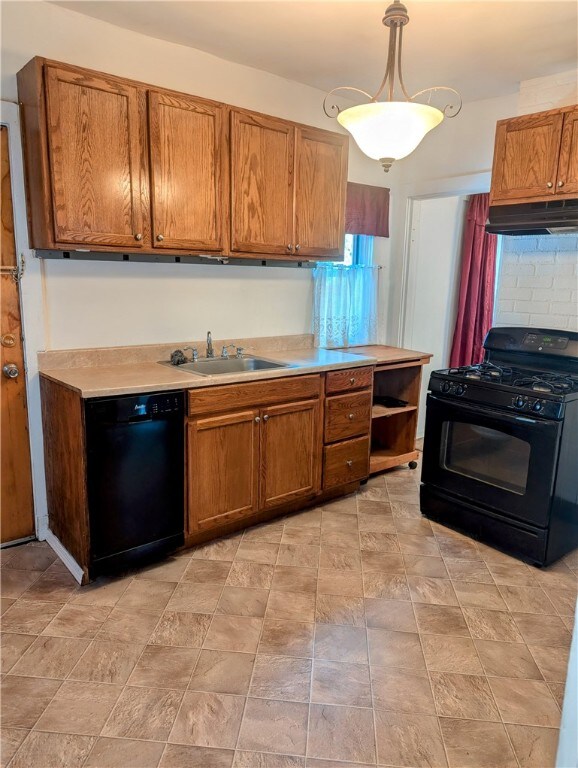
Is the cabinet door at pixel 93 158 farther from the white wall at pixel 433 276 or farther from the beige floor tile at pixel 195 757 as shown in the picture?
the white wall at pixel 433 276

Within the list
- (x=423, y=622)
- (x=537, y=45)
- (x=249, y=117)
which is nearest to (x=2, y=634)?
(x=423, y=622)

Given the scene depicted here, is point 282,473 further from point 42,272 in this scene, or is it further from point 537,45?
point 537,45

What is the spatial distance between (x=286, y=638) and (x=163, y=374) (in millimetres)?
1323

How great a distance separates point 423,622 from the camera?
7.13ft

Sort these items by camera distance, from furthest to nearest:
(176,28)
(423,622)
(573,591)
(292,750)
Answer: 1. (176,28)
2. (573,591)
3. (423,622)
4. (292,750)

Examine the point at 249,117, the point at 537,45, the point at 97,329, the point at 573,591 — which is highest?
the point at 537,45

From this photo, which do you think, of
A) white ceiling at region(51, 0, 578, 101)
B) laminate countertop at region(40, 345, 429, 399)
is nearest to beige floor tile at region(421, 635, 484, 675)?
laminate countertop at region(40, 345, 429, 399)

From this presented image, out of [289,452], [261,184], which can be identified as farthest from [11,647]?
[261,184]

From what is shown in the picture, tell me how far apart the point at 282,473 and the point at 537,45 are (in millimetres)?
2660

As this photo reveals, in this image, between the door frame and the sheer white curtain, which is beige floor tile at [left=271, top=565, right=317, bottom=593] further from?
the sheer white curtain

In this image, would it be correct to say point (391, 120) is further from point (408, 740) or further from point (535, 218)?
point (408, 740)

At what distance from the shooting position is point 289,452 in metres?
2.94

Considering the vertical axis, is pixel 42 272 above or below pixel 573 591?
above

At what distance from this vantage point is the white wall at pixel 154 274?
243 centimetres
